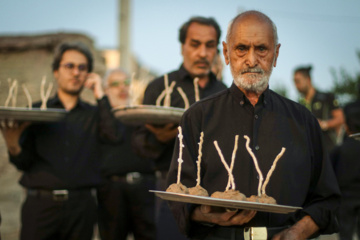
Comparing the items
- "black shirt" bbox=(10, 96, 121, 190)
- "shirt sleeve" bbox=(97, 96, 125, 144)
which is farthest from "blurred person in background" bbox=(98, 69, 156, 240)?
"black shirt" bbox=(10, 96, 121, 190)

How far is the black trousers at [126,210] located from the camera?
17.7 ft

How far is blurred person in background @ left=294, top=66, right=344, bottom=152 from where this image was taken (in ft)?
22.7

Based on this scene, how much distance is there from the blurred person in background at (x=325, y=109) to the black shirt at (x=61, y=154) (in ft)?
11.3

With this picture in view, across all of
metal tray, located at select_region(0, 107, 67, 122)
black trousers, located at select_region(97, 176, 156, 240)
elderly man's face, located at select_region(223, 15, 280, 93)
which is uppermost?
elderly man's face, located at select_region(223, 15, 280, 93)

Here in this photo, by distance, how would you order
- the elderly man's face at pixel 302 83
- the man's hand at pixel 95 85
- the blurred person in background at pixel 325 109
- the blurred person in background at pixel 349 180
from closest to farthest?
the blurred person in background at pixel 349 180 → the man's hand at pixel 95 85 → the blurred person in background at pixel 325 109 → the elderly man's face at pixel 302 83

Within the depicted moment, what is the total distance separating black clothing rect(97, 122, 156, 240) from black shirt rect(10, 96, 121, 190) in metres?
0.65

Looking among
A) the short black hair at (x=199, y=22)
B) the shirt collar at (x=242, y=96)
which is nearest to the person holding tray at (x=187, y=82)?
the short black hair at (x=199, y=22)

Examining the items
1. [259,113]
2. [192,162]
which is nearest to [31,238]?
[192,162]

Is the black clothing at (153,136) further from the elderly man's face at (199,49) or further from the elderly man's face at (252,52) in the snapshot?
the elderly man's face at (252,52)

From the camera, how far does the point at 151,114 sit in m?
3.30

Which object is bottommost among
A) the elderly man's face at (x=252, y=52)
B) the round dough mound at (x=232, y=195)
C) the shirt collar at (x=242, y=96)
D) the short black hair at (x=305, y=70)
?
the round dough mound at (x=232, y=195)

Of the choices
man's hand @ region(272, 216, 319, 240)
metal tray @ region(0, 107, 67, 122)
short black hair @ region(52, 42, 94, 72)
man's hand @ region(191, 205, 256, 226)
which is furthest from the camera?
short black hair @ region(52, 42, 94, 72)

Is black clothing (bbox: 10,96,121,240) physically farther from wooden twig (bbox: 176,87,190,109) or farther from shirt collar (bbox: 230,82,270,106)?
shirt collar (bbox: 230,82,270,106)

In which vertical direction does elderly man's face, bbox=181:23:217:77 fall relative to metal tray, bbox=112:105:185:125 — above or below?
above
